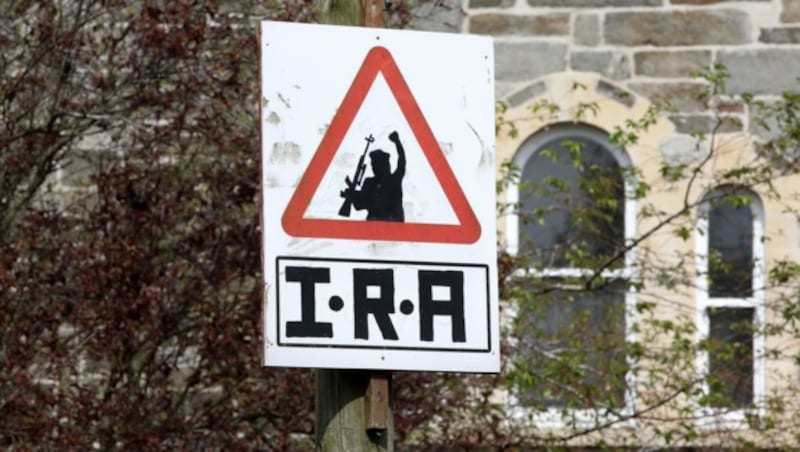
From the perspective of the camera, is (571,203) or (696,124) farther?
(696,124)

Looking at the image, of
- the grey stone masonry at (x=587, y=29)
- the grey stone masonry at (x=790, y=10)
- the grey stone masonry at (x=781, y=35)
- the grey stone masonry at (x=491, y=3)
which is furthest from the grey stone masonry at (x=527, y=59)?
the grey stone masonry at (x=790, y=10)

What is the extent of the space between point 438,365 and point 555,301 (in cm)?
601

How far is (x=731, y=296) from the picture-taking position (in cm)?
1338

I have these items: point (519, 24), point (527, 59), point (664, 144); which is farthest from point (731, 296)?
point (519, 24)

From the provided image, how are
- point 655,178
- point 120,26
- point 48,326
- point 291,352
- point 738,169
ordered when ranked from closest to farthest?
point 291,352, point 48,326, point 120,26, point 738,169, point 655,178

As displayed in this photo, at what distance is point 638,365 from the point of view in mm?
12727

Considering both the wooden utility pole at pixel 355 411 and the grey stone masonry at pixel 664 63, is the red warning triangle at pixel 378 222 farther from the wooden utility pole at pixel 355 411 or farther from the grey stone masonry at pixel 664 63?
the grey stone masonry at pixel 664 63

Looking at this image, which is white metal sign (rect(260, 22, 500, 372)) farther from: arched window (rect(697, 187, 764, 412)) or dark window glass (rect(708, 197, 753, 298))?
dark window glass (rect(708, 197, 753, 298))

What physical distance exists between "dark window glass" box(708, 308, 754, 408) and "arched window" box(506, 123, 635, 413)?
48 cm

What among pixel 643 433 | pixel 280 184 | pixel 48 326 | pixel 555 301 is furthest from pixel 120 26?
pixel 280 184

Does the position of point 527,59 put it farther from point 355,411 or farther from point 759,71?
point 355,411

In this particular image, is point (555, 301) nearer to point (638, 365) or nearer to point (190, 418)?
point (638, 365)

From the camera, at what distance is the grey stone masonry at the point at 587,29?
13594 millimetres

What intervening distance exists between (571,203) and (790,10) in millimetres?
1923
